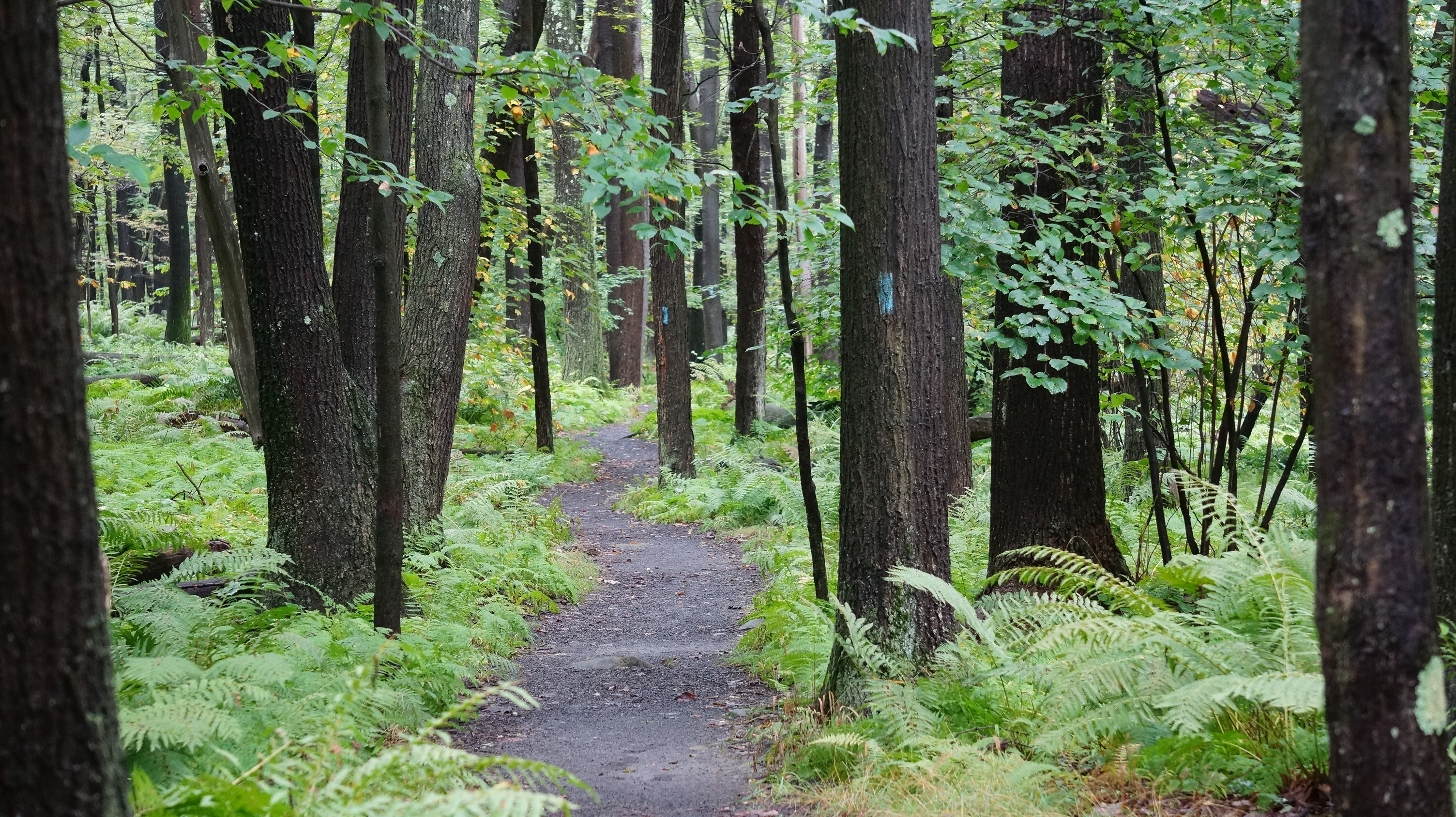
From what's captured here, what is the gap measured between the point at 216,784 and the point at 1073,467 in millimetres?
5636

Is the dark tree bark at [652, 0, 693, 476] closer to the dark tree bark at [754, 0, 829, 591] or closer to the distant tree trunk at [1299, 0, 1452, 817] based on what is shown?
the dark tree bark at [754, 0, 829, 591]

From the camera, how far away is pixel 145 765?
3.41 m

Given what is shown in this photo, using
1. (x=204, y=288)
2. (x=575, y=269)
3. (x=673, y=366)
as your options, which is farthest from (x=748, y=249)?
(x=204, y=288)

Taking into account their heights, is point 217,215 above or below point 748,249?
below

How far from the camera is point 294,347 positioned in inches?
255

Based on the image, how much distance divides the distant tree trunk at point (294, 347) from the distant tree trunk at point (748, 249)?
772 centimetres

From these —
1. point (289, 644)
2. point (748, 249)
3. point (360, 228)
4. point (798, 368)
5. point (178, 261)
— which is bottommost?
point (289, 644)

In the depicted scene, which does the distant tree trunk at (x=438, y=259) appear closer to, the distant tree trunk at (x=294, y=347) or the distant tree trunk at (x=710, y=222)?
the distant tree trunk at (x=294, y=347)

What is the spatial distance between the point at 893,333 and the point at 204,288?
28610 mm

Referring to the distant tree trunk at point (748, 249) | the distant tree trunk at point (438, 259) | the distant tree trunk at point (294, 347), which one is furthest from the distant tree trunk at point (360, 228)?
the distant tree trunk at point (748, 249)

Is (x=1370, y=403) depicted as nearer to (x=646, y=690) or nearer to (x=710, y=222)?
(x=646, y=690)

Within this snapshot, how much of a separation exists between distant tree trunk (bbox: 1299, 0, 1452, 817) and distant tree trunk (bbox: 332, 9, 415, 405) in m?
6.32

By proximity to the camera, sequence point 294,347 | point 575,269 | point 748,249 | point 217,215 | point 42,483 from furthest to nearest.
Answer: point 575,269 → point 748,249 → point 217,215 → point 294,347 → point 42,483

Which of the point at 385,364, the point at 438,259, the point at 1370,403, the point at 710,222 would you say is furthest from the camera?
the point at 710,222
